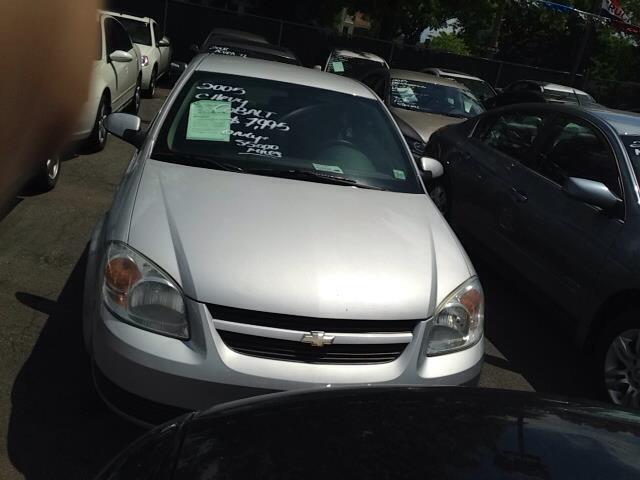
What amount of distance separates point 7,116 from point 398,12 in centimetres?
2722

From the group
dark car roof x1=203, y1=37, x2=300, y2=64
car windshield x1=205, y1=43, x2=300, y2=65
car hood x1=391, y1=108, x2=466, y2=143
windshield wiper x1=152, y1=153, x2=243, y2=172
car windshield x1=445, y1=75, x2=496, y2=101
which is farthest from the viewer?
car windshield x1=445, y1=75, x2=496, y2=101

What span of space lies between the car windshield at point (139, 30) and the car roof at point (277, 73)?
998 centimetres

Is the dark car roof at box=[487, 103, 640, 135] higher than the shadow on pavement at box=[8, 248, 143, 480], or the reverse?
the dark car roof at box=[487, 103, 640, 135]

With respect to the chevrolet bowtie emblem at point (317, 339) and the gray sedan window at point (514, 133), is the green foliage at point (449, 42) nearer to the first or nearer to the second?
the gray sedan window at point (514, 133)

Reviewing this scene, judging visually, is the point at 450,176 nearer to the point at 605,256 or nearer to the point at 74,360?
the point at 605,256

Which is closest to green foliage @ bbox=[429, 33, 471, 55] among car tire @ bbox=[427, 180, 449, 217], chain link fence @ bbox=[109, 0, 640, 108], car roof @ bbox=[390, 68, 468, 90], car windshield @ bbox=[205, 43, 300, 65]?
chain link fence @ bbox=[109, 0, 640, 108]

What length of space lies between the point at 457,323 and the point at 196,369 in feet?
3.70

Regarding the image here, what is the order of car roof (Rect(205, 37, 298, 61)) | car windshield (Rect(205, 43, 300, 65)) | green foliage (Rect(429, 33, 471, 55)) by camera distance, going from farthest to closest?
green foliage (Rect(429, 33, 471, 55)), car roof (Rect(205, 37, 298, 61)), car windshield (Rect(205, 43, 300, 65))

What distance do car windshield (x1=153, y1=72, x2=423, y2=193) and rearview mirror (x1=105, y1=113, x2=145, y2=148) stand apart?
346 millimetres

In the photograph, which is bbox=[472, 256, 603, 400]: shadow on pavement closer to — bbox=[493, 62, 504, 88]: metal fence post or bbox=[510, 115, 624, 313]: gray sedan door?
bbox=[510, 115, 624, 313]: gray sedan door

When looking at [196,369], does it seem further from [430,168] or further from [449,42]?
[449,42]

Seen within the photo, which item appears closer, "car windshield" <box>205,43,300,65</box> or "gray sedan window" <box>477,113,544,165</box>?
"gray sedan window" <box>477,113,544,165</box>

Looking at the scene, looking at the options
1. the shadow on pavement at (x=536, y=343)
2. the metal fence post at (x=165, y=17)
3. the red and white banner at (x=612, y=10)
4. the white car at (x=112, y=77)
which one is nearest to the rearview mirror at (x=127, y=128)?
the shadow on pavement at (x=536, y=343)

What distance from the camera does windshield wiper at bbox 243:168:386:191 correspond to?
152 inches
